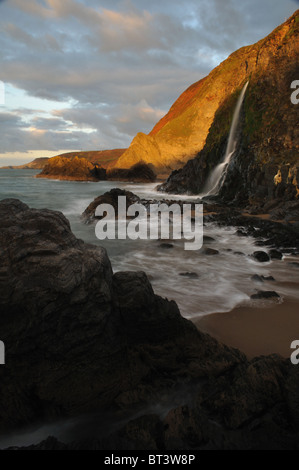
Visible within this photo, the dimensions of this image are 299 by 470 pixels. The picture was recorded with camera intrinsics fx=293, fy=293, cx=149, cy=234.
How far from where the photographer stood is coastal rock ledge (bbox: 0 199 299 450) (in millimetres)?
2135

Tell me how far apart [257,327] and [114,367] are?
2.17 meters

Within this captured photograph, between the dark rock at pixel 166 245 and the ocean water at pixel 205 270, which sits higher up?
the dark rock at pixel 166 245

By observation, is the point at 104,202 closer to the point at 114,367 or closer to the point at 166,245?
the point at 166,245

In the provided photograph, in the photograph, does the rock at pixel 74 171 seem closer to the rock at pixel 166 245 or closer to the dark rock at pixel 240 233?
the dark rock at pixel 240 233

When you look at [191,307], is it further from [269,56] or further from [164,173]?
[164,173]

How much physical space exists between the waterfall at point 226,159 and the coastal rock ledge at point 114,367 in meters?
19.3

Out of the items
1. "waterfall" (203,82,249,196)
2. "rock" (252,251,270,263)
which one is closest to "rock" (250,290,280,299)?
"rock" (252,251,270,263)

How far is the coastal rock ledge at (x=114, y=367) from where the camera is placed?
2135mm

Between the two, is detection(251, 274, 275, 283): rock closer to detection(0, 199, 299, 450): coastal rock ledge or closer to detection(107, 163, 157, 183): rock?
detection(0, 199, 299, 450): coastal rock ledge

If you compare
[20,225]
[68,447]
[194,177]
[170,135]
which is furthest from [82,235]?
[170,135]

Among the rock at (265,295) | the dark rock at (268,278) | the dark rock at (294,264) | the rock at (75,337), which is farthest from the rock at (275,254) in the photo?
the rock at (75,337)

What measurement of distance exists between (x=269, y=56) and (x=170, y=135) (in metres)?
43.4

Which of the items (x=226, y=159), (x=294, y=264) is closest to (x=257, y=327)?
(x=294, y=264)

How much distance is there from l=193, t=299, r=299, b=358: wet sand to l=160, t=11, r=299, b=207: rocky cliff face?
1002cm
